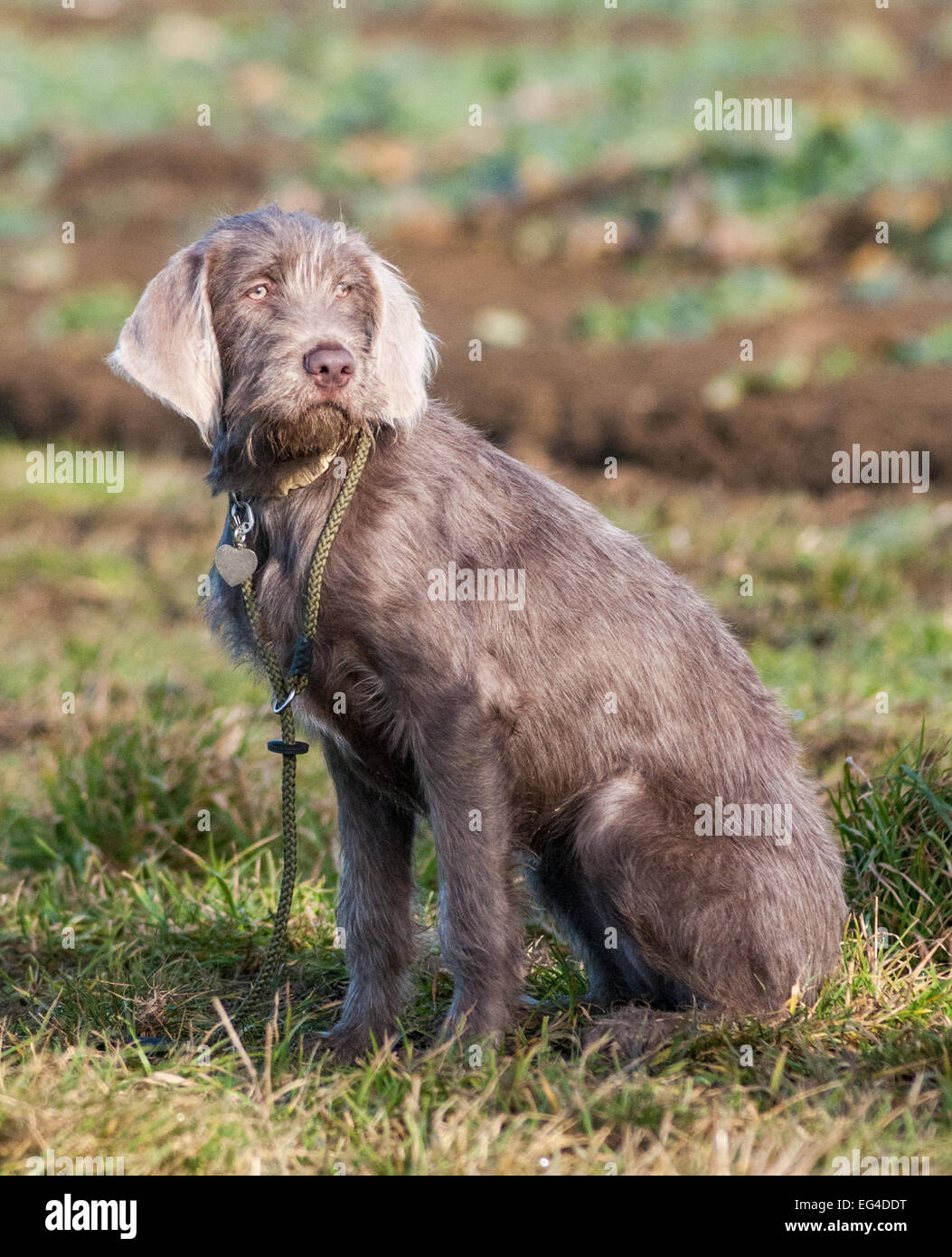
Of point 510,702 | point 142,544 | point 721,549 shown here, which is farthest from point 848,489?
point 510,702

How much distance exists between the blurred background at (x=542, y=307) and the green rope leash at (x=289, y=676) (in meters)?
1.25

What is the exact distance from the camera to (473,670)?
135 inches

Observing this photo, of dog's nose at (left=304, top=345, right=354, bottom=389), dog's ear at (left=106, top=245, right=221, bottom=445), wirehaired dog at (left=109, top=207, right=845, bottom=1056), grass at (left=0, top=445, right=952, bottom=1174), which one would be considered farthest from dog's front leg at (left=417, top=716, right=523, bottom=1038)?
dog's ear at (left=106, top=245, right=221, bottom=445)

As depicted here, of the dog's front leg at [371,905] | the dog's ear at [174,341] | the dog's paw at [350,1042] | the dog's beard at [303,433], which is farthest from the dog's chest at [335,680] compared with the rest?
the dog's paw at [350,1042]

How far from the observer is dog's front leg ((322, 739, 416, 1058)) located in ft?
12.3

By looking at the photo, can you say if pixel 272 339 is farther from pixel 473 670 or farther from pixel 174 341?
pixel 473 670

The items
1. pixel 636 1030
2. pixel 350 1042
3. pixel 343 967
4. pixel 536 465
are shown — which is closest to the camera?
pixel 636 1030

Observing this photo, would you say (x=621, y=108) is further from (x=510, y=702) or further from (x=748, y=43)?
(x=510, y=702)

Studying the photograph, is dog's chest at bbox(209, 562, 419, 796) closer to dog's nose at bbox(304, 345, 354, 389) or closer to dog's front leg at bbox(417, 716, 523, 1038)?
dog's front leg at bbox(417, 716, 523, 1038)

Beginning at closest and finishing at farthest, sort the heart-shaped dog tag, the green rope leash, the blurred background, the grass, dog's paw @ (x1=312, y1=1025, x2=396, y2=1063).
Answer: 1. the grass
2. the green rope leash
3. the heart-shaped dog tag
4. dog's paw @ (x1=312, y1=1025, x2=396, y2=1063)
5. the blurred background

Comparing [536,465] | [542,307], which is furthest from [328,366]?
[542,307]

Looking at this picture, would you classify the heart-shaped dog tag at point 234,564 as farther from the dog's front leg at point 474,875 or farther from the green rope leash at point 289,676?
the dog's front leg at point 474,875

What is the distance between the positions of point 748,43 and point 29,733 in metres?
18.1

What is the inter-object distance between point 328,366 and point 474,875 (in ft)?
3.96
